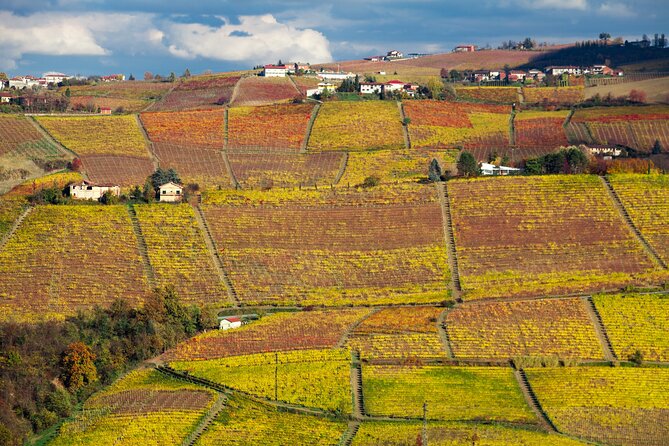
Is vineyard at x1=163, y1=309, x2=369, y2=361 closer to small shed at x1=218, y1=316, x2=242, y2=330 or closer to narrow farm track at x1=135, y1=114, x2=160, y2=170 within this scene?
small shed at x1=218, y1=316, x2=242, y2=330

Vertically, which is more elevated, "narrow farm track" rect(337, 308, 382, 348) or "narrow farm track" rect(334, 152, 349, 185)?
"narrow farm track" rect(334, 152, 349, 185)

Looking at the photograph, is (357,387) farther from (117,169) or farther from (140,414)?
(117,169)

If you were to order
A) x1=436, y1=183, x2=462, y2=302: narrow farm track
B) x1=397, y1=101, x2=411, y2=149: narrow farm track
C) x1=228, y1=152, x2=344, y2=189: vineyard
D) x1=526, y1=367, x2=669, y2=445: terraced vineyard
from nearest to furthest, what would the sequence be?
1. x1=526, y1=367, x2=669, y2=445: terraced vineyard
2. x1=436, y1=183, x2=462, y2=302: narrow farm track
3. x1=228, y1=152, x2=344, y2=189: vineyard
4. x1=397, y1=101, x2=411, y2=149: narrow farm track

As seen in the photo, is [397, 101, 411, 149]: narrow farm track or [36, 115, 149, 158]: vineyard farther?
[397, 101, 411, 149]: narrow farm track

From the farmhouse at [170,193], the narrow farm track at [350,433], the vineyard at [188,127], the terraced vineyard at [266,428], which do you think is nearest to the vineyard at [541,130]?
the vineyard at [188,127]

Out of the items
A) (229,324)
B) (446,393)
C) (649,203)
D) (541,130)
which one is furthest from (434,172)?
(446,393)

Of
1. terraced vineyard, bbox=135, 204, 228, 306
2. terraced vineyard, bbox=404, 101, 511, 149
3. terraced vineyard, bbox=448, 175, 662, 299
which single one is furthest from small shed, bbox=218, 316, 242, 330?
terraced vineyard, bbox=404, 101, 511, 149

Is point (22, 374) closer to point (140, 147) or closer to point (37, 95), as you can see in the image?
point (140, 147)

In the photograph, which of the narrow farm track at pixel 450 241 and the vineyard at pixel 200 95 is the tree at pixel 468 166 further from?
the vineyard at pixel 200 95
